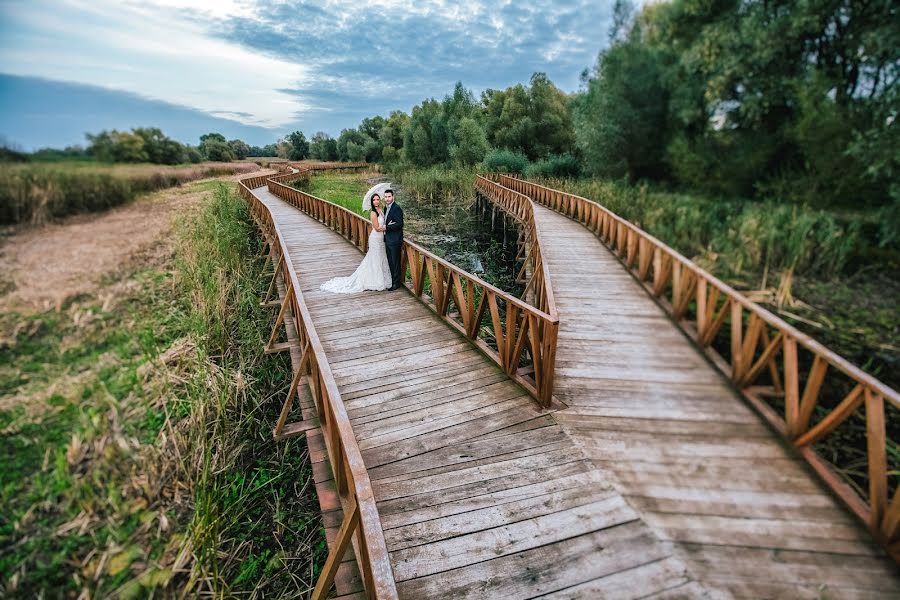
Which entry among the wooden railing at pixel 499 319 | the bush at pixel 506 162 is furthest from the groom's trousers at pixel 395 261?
the bush at pixel 506 162

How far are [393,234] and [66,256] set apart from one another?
16.1 feet

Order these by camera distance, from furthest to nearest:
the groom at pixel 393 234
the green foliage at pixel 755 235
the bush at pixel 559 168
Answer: the bush at pixel 559 168, the green foliage at pixel 755 235, the groom at pixel 393 234

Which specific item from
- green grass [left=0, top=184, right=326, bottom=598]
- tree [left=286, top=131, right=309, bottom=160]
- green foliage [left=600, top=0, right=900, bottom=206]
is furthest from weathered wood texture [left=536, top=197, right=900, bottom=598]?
tree [left=286, top=131, right=309, bottom=160]

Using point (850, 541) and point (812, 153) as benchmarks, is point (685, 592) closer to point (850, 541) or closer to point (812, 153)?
point (850, 541)

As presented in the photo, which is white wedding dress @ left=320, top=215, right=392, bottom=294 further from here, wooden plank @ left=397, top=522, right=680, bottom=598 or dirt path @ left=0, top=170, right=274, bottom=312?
wooden plank @ left=397, top=522, right=680, bottom=598

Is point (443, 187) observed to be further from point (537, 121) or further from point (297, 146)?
point (297, 146)

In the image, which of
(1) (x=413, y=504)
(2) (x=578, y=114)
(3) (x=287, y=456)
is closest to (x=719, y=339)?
(1) (x=413, y=504)

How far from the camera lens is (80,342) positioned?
2.41 metres

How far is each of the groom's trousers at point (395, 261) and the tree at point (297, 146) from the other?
66281 millimetres

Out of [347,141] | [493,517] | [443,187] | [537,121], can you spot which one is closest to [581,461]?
[493,517]

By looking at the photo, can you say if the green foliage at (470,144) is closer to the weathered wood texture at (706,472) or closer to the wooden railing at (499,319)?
the wooden railing at (499,319)

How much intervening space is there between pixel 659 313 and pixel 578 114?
1771 centimetres

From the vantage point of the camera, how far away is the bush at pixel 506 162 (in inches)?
1159

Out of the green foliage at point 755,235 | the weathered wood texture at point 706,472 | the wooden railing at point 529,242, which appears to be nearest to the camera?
the weathered wood texture at point 706,472
